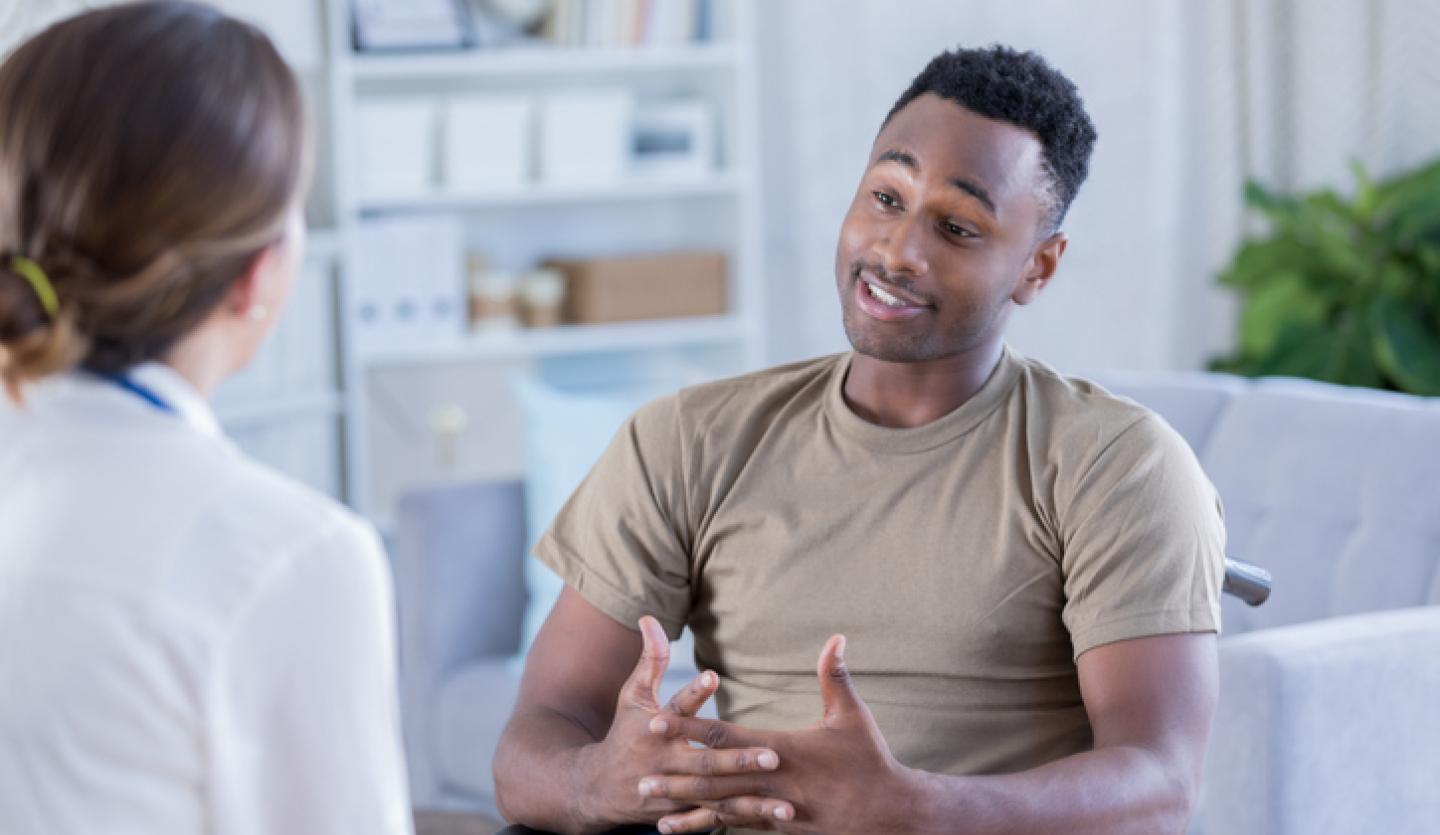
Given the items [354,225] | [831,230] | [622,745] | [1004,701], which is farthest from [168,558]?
[831,230]

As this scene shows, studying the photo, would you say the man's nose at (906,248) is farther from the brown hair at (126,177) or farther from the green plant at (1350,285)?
the green plant at (1350,285)

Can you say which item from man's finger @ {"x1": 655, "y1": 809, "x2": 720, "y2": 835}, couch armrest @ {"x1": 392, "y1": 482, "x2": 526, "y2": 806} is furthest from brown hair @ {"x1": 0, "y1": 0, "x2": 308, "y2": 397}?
couch armrest @ {"x1": 392, "y1": 482, "x2": 526, "y2": 806}

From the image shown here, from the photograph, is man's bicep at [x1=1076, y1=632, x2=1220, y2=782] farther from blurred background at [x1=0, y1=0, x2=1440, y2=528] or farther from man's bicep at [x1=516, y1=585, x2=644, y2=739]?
blurred background at [x1=0, y1=0, x2=1440, y2=528]

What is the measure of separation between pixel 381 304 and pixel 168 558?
278 centimetres

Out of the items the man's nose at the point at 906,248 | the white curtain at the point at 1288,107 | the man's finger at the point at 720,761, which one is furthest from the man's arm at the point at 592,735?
the white curtain at the point at 1288,107

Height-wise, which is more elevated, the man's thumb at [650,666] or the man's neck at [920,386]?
the man's neck at [920,386]

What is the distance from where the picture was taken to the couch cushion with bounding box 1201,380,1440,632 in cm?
200

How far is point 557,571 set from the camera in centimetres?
163

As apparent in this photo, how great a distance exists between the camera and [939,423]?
5.22 feet

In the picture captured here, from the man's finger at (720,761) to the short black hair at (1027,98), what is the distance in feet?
1.98

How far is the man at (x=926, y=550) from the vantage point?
55.9 inches

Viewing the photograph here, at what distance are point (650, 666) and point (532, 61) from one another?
2472mm

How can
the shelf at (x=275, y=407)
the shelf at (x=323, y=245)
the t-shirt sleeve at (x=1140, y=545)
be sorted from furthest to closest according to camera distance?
the shelf at (x=323, y=245), the shelf at (x=275, y=407), the t-shirt sleeve at (x=1140, y=545)

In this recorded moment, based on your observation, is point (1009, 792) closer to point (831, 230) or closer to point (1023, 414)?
point (1023, 414)
